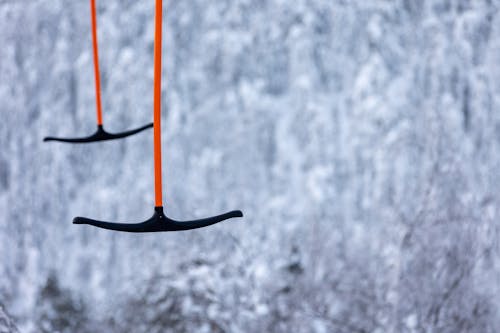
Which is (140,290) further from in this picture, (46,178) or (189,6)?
(189,6)

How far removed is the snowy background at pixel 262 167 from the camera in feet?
3.37

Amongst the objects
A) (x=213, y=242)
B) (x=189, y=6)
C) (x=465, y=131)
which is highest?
(x=189, y=6)

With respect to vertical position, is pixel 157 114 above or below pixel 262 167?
above

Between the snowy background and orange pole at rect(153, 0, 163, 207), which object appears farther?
the snowy background

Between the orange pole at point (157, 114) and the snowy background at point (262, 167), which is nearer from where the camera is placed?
the orange pole at point (157, 114)

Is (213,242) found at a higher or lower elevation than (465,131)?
lower

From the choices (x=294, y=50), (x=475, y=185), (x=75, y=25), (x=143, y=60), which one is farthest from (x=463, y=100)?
(x=75, y=25)

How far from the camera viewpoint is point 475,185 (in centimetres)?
102

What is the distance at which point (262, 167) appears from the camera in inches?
41.8

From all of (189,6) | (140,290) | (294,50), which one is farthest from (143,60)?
(140,290)

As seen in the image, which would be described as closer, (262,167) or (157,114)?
(157,114)

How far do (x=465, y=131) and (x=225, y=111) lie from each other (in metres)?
0.46

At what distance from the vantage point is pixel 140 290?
41.7 inches

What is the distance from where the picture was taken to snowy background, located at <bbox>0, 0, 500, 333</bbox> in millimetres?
1028
